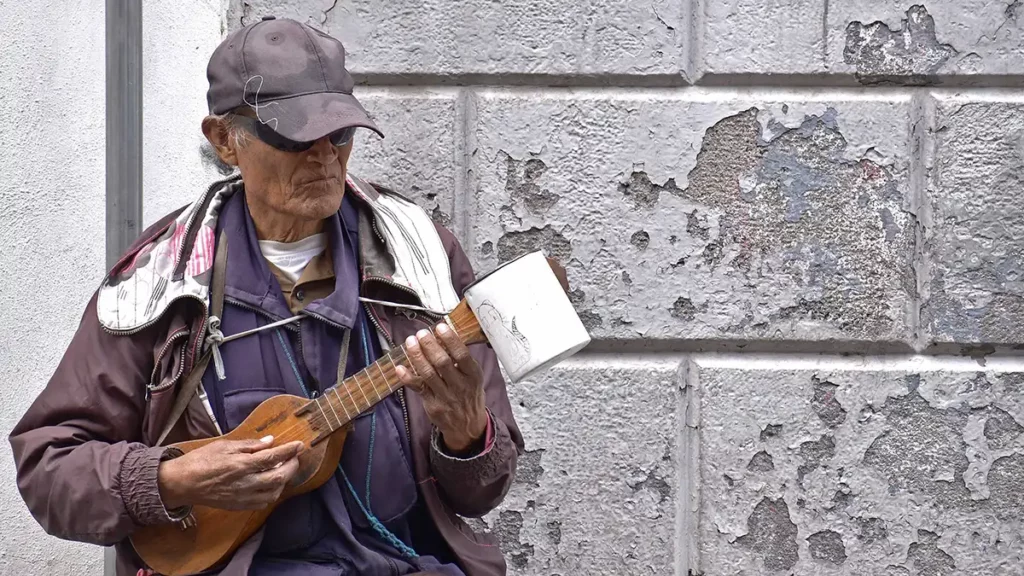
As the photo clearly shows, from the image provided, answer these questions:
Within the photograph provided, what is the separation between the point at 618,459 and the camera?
3.05m

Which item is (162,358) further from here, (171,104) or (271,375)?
(171,104)

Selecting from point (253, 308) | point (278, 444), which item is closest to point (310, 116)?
point (253, 308)

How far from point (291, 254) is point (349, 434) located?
40 cm

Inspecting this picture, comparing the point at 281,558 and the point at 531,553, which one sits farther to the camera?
the point at 531,553

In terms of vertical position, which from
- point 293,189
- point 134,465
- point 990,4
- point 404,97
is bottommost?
point 134,465

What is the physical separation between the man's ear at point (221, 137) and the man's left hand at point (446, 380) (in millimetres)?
588

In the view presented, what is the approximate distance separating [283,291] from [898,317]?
1.67m

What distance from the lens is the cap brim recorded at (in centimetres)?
213

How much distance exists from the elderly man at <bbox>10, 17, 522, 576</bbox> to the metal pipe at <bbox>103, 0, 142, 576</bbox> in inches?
30.1

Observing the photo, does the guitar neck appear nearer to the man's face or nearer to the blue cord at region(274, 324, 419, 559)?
the blue cord at region(274, 324, 419, 559)

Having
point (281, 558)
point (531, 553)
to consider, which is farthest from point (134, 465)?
point (531, 553)

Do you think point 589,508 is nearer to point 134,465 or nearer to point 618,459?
point 618,459

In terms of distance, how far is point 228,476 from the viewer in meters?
2.07

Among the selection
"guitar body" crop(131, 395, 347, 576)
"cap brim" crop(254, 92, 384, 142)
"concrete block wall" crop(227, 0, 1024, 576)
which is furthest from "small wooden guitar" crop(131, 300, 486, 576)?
"concrete block wall" crop(227, 0, 1024, 576)
